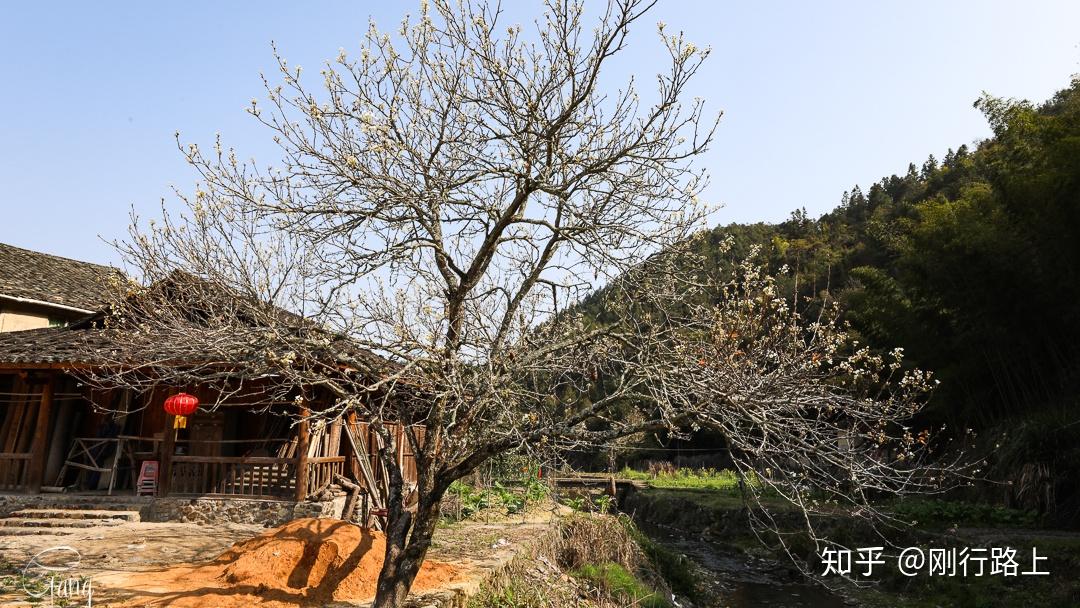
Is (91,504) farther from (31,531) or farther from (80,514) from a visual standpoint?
(31,531)

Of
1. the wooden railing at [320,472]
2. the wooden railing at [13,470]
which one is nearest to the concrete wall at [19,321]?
the wooden railing at [13,470]

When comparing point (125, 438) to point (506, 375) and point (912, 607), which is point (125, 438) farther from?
point (912, 607)

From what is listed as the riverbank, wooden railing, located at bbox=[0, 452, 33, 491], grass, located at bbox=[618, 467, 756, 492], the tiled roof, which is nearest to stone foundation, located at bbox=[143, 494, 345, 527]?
wooden railing, located at bbox=[0, 452, 33, 491]

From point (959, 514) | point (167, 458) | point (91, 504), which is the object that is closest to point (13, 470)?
point (91, 504)

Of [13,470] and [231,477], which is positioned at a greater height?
[13,470]

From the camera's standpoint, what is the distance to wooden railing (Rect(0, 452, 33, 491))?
13898 millimetres

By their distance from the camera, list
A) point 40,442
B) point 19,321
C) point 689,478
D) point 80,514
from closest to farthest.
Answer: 1. point 80,514
2. point 40,442
3. point 19,321
4. point 689,478

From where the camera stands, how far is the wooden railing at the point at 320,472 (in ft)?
41.7

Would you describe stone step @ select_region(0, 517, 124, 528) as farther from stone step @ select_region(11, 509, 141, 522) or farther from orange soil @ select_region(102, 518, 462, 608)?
orange soil @ select_region(102, 518, 462, 608)

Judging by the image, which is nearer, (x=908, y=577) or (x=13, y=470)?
(x=908, y=577)

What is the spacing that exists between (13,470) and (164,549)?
281 inches

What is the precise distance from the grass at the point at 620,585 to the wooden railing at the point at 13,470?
461 inches

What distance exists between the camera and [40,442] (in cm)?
1382

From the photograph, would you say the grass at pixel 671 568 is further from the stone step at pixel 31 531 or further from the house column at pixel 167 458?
the stone step at pixel 31 531
